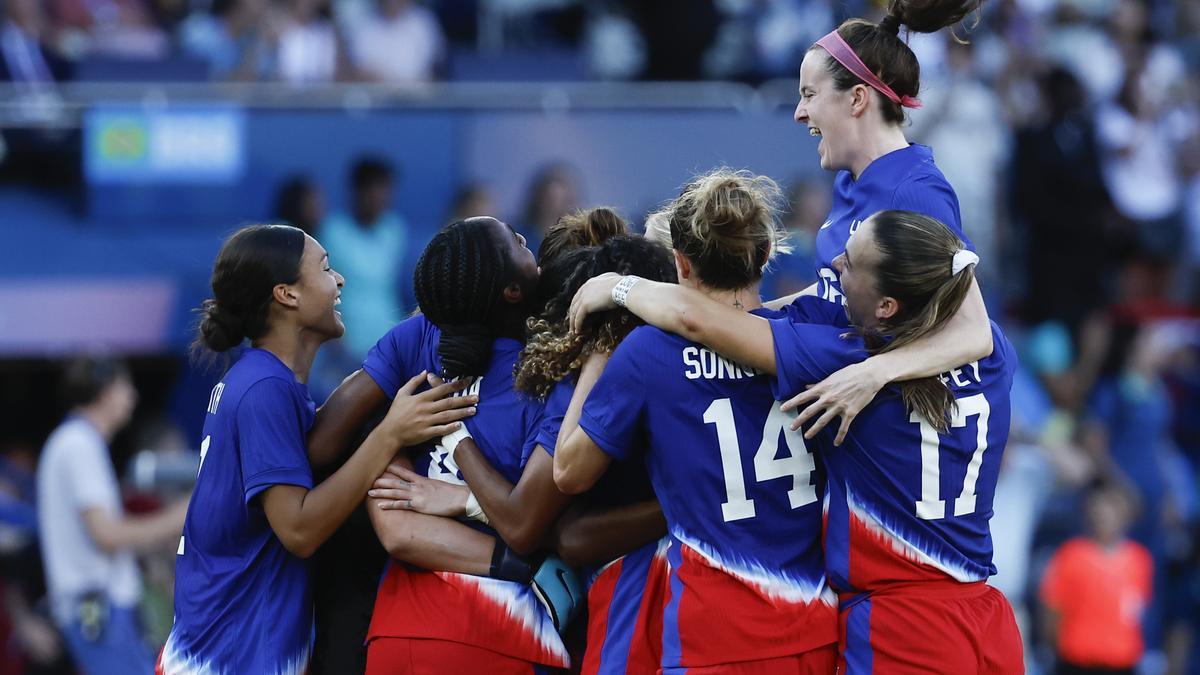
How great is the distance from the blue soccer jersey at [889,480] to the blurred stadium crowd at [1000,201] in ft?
18.5

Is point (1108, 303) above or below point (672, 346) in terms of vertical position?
below

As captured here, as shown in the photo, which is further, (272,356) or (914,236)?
(272,356)

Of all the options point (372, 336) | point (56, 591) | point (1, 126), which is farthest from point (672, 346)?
point (1, 126)

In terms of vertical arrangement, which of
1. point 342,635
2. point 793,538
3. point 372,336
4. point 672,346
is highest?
point 672,346

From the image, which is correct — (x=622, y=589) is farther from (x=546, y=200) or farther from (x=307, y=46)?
(x=307, y=46)

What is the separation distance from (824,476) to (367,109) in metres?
6.66

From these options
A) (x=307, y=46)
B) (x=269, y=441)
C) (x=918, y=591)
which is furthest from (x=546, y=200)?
(x=918, y=591)

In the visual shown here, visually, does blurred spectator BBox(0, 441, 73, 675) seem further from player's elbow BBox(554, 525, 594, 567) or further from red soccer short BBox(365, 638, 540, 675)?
player's elbow BBox(554, 525, 594, 567)

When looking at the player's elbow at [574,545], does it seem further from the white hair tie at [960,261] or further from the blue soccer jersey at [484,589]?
the white hair tie at [960,261]

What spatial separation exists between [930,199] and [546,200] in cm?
576

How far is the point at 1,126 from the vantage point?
9.34 metres

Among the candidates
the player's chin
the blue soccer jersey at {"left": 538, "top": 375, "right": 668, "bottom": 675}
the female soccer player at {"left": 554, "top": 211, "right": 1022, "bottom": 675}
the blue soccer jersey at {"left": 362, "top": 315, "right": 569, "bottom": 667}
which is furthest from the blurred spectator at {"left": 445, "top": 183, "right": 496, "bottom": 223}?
the female soccer player at {"left": 554, "top": 211, "right": 1022, "bottom": 675}

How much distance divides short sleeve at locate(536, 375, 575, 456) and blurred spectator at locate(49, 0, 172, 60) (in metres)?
7.09

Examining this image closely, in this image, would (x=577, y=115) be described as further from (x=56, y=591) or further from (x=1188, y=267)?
(x=1188, y=267)
